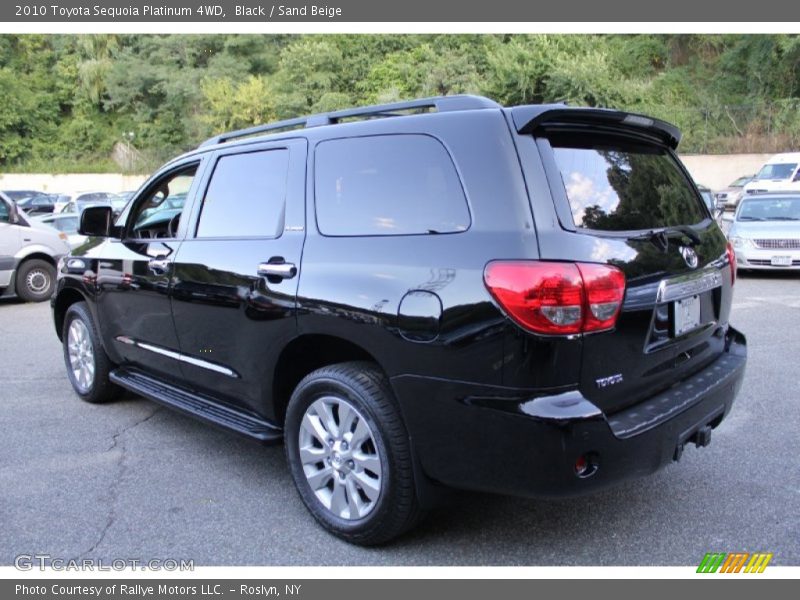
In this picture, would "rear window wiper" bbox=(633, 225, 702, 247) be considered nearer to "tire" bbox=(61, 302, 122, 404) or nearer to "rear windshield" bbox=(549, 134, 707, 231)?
"rear windshield" bbox=(549, 134, 707, 231)

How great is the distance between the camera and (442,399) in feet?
8.45

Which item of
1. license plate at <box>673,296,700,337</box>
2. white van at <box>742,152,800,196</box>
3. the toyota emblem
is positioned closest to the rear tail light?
license plate at <box>673,296,700,337</box>

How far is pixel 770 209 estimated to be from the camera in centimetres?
1202

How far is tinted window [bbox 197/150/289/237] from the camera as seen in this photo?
11.3ft

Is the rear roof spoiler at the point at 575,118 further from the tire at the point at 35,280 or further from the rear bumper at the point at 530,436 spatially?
the tire at the point at 35,280

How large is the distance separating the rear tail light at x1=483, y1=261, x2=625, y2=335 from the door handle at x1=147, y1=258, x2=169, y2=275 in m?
2.27

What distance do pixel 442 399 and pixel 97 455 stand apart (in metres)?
2.57

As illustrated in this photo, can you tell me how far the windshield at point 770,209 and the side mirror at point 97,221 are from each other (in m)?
11.1

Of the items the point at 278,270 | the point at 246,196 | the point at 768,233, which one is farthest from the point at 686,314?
the point at 768,233

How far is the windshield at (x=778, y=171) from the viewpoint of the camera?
21562 mm

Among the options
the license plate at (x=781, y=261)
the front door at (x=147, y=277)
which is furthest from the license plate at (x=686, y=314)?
the license plate at (x=781, y=261)

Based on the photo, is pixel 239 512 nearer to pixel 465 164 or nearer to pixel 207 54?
pixel 465 164

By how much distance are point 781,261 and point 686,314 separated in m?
9.44

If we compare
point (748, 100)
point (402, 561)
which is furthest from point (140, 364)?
point (748, 100)
